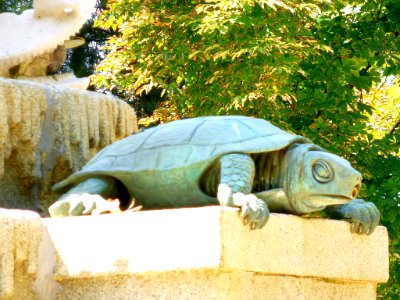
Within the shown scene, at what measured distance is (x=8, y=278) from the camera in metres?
4.00

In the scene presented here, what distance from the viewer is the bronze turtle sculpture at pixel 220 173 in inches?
181

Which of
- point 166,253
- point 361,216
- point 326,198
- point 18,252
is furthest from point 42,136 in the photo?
point 361,216

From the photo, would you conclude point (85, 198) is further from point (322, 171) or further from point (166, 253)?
point (322, 171)

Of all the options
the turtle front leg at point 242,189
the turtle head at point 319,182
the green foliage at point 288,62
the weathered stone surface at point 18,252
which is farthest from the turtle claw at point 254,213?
the green foliage at point 288,62

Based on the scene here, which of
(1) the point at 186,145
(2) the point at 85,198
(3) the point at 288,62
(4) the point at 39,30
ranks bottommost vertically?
(3) the point at 288,62

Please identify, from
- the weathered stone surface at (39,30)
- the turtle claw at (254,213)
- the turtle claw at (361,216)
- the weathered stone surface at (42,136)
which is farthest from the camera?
the weathered stone surface at (39,30)

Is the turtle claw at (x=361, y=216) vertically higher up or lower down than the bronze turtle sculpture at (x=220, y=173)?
lower down

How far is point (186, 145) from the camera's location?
4.69m

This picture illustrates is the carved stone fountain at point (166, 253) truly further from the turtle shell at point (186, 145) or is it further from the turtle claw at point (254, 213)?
the turtle shell at point (186, 145)

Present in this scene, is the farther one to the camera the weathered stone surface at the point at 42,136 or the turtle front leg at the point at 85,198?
the weathered stone surface at the point at 42,136

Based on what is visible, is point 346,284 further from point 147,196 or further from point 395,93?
point 395,93

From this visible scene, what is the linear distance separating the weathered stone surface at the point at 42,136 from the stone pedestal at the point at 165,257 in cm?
104

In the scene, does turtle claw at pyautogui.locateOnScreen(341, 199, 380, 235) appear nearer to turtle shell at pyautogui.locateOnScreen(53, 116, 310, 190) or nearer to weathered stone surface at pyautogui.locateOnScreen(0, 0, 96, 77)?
turtle shell at pyautogui.locateOnScreen(53, 116, 310, 190)

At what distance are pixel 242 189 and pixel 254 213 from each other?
0.29 meters
